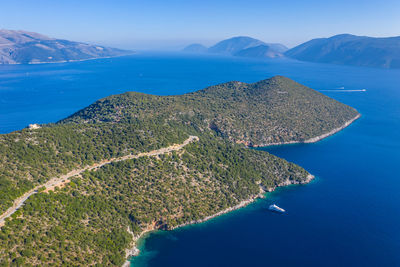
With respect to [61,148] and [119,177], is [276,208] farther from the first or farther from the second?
[61,148]

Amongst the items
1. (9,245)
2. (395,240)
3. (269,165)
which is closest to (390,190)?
(395,240)

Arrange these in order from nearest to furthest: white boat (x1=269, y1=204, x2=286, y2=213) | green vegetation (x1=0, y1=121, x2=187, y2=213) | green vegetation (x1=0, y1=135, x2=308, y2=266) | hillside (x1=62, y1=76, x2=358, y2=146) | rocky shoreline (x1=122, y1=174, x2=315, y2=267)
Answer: green vegetation (x1=0, y1=135, x2=308, y2=266), rocky shoreline (x1=122, y1=174, x2=315, y2=267), green vegetation (x1=0, y1=121, x2=187, y2=213), white boat (x1=269, y1=204, x2=286, y2=213), hillside (x1=62, y1=76, x2=358, y2=146)

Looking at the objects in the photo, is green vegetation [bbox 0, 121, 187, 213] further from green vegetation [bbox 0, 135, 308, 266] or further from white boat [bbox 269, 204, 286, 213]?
white boat [bbox 269, 204, 286, 213]

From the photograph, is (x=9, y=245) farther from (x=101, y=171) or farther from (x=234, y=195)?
(x=234, y=195)

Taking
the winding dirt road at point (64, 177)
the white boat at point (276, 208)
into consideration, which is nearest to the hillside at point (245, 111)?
the winding dirt road at point (64, 177)

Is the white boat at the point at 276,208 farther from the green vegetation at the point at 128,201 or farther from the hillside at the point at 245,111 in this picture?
the hillside at the point at 245,111

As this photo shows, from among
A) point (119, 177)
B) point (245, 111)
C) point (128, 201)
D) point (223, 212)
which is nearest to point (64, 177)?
point (119, 177)

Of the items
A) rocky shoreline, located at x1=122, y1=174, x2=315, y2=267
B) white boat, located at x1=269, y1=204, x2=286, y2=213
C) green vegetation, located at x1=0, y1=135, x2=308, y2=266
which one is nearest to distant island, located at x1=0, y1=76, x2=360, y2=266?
green vegetation, located at x1=0, y1=135, x2=308, y2=266
